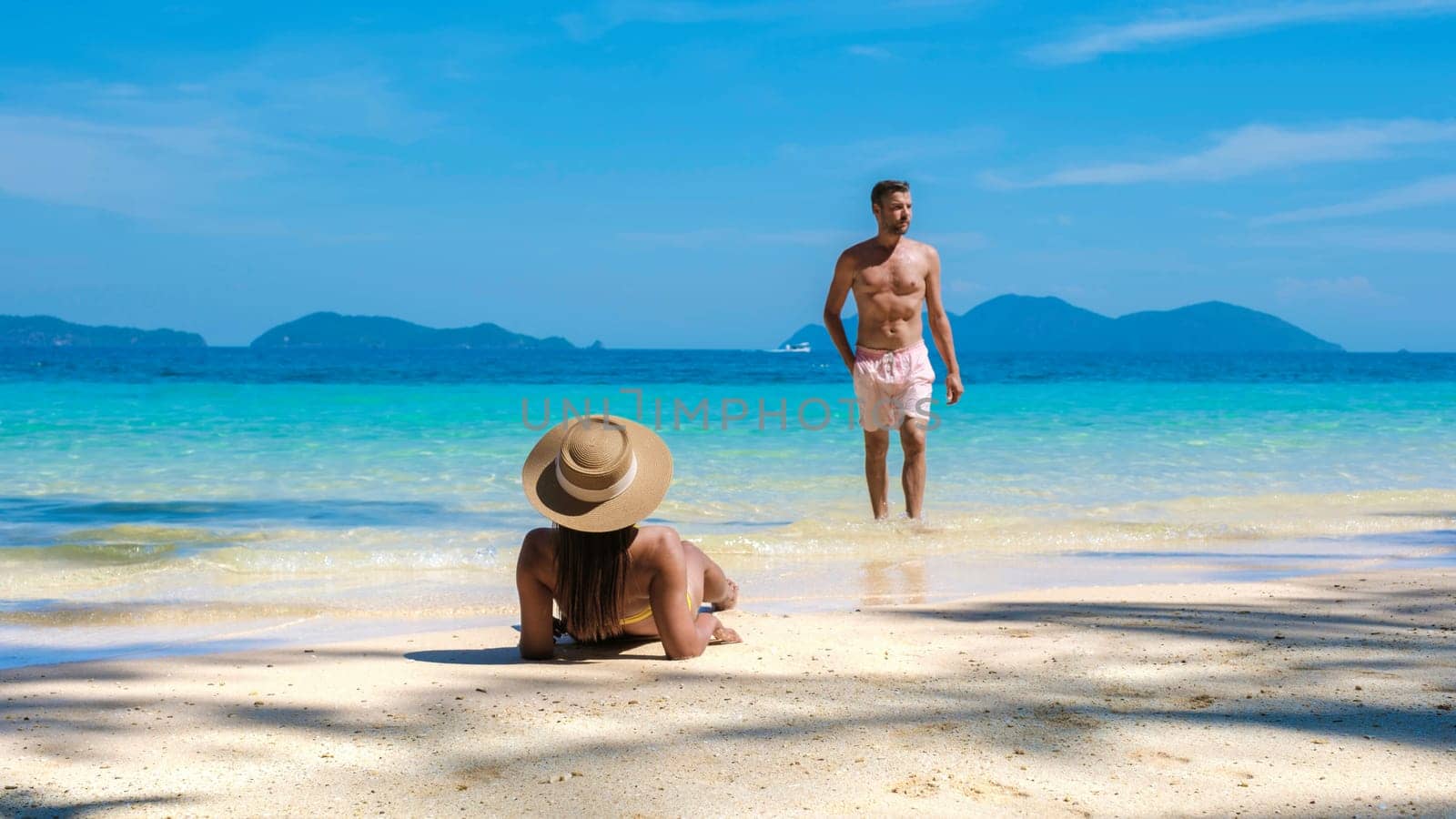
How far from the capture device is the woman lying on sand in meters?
3.48

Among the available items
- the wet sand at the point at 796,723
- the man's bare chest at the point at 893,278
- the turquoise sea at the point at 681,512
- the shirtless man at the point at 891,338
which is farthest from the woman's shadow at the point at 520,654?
the man's bare chest at the point at 893,278

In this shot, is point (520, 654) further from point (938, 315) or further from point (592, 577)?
point (938, 315)

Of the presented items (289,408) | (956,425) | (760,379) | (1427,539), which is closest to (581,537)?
(1427,539)

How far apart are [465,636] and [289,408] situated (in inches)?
671

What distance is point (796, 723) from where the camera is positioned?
284 centimetres

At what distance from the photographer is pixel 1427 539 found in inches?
252

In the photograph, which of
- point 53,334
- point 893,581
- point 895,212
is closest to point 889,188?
point 895,212

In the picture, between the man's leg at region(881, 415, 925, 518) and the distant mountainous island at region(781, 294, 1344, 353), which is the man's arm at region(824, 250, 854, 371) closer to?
the man's leg at region(881, 415, 925, 518)

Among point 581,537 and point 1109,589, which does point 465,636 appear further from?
point 1109,589

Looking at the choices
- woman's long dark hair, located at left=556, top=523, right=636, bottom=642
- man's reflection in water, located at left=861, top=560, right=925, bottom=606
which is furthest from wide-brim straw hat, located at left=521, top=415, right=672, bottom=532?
man's reflection in water, located at left=861, top=560, right=925, bottom=606

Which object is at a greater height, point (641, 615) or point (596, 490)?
point (596, 490)

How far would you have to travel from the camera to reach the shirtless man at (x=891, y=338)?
22.2ft

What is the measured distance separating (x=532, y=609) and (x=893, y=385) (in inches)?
141

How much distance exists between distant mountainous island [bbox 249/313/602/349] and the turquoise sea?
11251 centimetres
